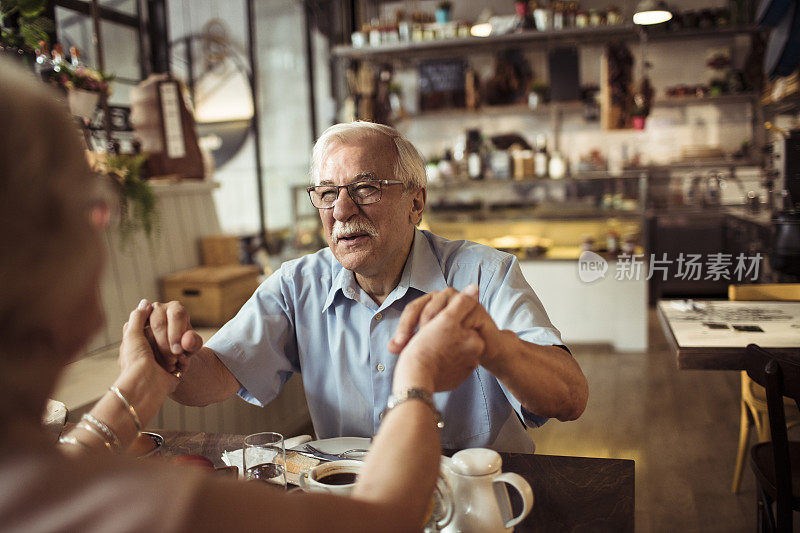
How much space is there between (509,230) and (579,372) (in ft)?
13.5

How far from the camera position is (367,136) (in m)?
1.76

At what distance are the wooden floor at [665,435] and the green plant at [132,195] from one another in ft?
7.52

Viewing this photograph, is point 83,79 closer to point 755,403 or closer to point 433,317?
point 433,317

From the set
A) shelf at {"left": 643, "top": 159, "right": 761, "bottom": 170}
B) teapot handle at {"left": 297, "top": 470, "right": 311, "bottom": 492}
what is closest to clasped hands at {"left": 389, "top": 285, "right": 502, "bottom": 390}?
teapot handle at {"left": 297, "top": 470, "right": 311, "bottom": 492}

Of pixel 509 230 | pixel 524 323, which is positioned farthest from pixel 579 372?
pixel 509 230

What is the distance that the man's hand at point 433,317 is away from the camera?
3.50ft

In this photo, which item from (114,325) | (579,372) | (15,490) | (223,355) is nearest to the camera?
(15,490)

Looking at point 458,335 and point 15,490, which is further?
point 458,335

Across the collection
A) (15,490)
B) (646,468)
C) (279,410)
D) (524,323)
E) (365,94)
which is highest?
(365,94)

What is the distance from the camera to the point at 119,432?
1.08 m

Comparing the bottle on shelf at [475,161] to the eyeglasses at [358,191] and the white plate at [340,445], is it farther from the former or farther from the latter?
the white plate at [340,445]

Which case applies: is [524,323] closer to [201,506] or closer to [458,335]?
[458,335]

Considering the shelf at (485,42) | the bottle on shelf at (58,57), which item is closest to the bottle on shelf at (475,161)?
the shelf at (485,42)

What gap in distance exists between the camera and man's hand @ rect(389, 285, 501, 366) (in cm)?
107
